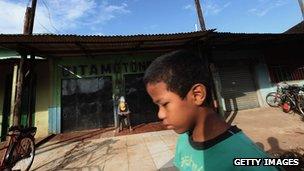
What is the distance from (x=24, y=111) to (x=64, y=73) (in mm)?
2585

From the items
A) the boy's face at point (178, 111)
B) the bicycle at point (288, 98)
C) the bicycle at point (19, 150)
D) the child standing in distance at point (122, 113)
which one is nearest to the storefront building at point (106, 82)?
the bicycle at point (288, 98)

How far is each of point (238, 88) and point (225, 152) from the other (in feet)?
40.9

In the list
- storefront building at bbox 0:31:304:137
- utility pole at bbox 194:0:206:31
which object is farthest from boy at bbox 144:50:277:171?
utility pole at bbox 194:0:206:31

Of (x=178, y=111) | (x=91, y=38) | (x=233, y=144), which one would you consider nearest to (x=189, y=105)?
(x=178, y=111)

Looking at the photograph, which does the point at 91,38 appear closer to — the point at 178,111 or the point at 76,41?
the point at 76,41

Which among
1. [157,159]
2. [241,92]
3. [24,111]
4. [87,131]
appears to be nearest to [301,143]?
[157,159]

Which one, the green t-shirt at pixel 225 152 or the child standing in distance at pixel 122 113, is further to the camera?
the child standing in distance at pixel 122 113

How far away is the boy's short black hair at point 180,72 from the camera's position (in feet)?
4.35

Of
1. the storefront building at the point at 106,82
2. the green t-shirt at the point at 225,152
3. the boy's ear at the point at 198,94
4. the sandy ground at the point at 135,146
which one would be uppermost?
the storefront building at the point at 106,82

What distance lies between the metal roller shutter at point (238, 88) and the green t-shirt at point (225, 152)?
1164cm

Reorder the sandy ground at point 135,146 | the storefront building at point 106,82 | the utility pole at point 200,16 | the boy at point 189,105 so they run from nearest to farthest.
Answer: the boy at point 189,105 → the sandy ground at point 135,146 → the storefront building at point 106,82 → the utility pole at point 200,16

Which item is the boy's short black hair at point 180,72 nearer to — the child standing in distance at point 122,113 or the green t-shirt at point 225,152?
the green t-shirt at point 225,152

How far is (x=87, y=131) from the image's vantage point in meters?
11.1

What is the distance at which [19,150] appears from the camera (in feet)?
20.4
